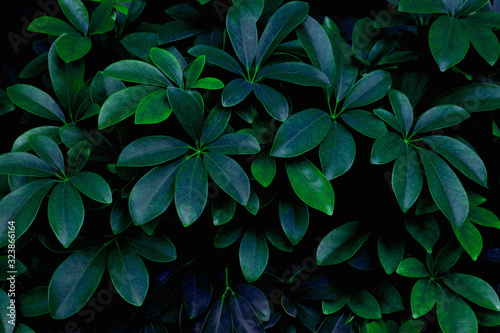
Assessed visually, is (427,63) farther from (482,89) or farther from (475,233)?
(475,233)

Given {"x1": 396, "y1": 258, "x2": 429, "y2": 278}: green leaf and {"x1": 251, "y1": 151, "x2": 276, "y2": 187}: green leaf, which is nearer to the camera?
{"x1": 251, "y1": 151, "x2": 276, "y2": 187}: green leaf

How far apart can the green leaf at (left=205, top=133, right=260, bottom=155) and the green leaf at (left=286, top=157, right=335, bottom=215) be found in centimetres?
9

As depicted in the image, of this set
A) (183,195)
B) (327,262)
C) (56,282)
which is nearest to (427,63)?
(327,262)

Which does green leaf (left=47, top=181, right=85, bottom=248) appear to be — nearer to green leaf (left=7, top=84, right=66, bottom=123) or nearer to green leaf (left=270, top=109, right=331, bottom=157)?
green leaf (left=7, top=84, right=66, bottom=123)

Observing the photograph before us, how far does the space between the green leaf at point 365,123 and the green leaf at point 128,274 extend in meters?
0.53

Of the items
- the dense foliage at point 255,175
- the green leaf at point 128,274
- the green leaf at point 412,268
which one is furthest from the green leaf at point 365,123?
the green leaf at point 128,274

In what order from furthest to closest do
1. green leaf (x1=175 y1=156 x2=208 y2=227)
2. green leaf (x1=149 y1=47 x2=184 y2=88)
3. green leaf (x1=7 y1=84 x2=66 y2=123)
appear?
green leaf (x1=7 y1=84 x2=66 y2=123)
green leaf (x1=149 y1=47 x2=184 y2=88)
green leaf (x1=175 y1=156 x2=208 y2=227)

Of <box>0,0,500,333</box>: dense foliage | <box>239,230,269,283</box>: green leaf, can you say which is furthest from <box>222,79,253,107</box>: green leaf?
<box>239,230,269,283</box>: green leaf

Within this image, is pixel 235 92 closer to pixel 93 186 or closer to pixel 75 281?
pixel 93 186

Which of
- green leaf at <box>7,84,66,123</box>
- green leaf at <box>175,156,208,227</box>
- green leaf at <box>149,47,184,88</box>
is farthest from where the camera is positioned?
green leaf at <box>7,84,66,123</box>

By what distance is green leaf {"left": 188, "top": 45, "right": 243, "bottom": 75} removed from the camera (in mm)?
845

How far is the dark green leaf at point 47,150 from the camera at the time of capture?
2.67 ft

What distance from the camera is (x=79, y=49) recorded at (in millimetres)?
932

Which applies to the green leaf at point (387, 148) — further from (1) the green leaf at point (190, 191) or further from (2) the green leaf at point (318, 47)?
(1) the green leaf at point (190, 191)
